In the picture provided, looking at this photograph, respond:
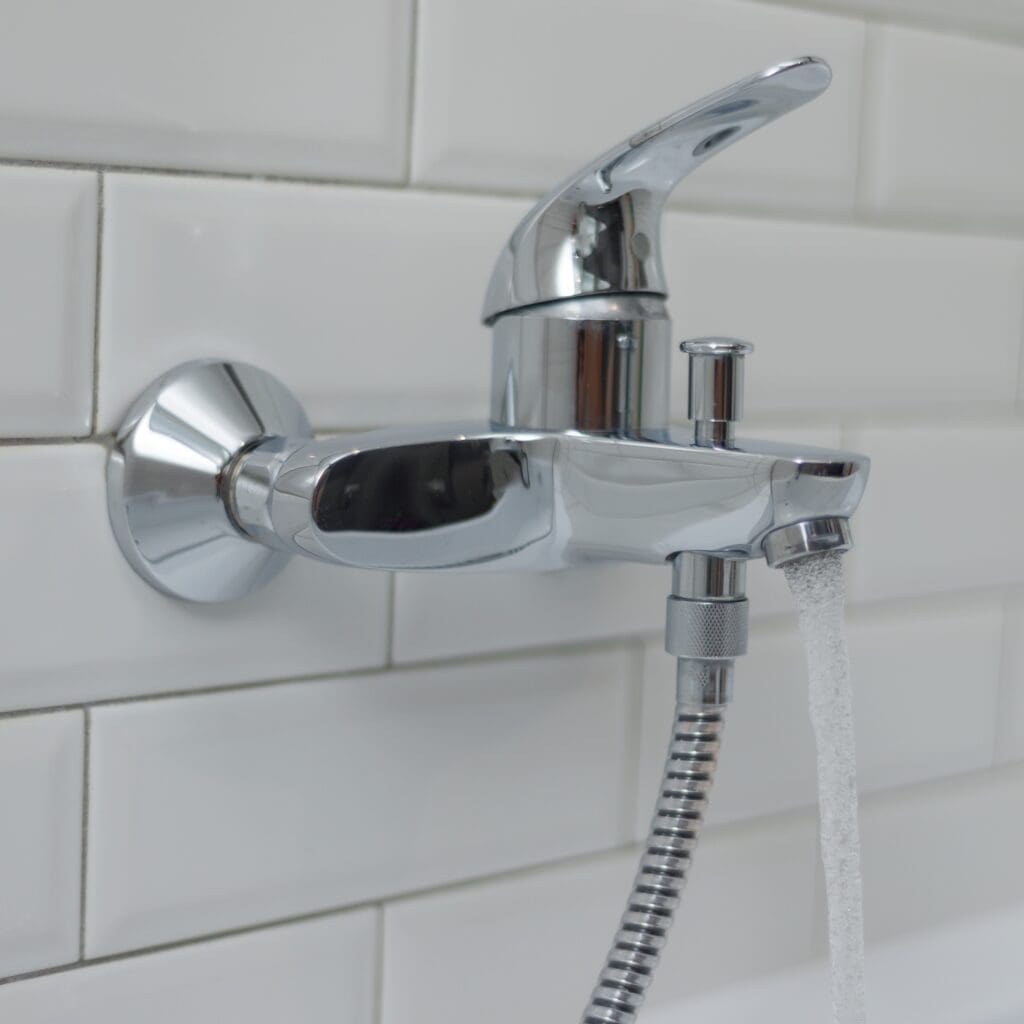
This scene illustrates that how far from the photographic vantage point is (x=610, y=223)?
38 cm

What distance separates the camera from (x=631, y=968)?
395 millimetres

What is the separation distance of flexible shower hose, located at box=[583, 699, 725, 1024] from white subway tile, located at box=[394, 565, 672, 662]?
0.32ft

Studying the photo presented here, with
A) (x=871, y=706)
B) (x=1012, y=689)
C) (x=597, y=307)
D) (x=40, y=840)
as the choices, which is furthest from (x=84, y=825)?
(x=1012, y=689)

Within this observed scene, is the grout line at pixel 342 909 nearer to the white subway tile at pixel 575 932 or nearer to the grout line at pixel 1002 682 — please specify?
the white subway tile at pixel 575 932

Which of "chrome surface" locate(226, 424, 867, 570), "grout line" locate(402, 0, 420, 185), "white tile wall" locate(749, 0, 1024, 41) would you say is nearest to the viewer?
"chrome surface" locate(226, 424, 867, 570)

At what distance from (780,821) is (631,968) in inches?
8.2

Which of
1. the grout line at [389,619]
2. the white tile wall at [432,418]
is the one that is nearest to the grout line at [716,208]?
the white tile wall at [432,418]

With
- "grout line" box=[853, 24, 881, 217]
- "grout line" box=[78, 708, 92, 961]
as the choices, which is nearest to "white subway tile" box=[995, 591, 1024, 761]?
"grout line" box=[853, 24, 881, 217]

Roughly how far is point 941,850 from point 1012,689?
0.27ft

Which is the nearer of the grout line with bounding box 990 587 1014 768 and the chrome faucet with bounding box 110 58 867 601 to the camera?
the chrome faucet with bounding box 110 58 867 601

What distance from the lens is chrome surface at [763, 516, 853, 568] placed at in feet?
1.13

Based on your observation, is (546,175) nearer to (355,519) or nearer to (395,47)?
(395,47)

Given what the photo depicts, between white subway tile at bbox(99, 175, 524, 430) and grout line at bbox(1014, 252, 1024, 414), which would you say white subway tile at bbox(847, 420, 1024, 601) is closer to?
grout line at bbox(1014, 252, 1024, 414)

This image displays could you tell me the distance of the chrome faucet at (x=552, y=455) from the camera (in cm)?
35
